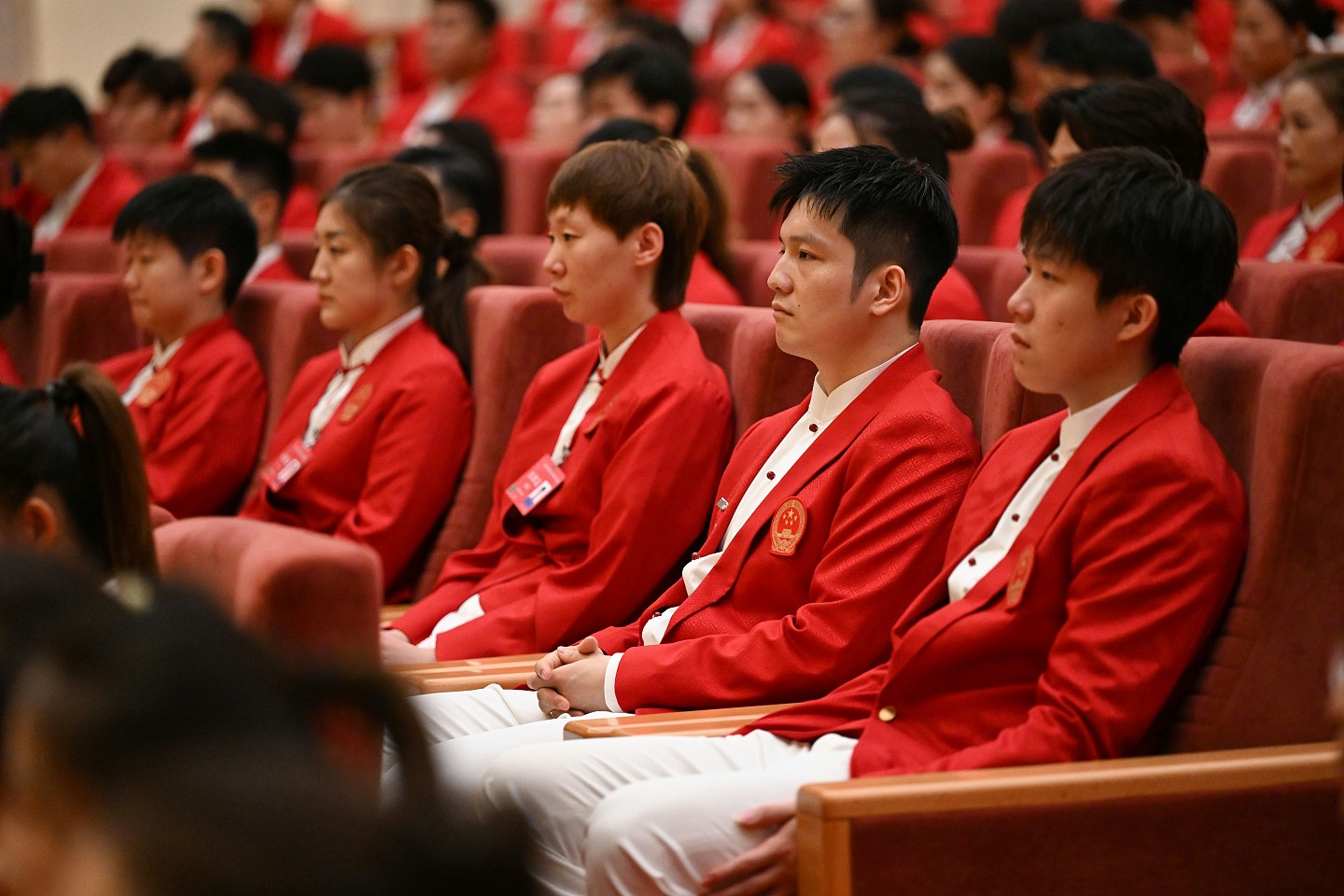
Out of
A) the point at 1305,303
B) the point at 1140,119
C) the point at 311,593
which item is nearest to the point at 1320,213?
the point at 1140,119

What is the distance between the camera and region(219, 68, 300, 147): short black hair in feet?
16.8

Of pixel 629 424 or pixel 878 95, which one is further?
pixel 878 95

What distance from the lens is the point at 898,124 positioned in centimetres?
303

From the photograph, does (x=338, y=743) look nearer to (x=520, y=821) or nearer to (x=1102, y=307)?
(x=520, y=821)

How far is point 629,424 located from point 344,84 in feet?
12.5

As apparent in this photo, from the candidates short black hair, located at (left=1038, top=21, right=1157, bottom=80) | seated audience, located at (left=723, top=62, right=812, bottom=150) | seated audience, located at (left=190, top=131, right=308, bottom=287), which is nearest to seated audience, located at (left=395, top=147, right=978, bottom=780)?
short black hair, located at (left=1038, top=21, right=1157, bottom=80)

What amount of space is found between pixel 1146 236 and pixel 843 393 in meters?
0.44

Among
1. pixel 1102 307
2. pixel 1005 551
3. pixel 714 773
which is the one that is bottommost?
pixel 714 773

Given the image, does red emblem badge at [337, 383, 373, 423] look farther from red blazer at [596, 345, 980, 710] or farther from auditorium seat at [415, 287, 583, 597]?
red blazer at [596, 345, 980, 710]

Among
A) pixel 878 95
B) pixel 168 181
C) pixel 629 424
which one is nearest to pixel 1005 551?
pixel 629 424

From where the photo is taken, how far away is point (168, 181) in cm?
322

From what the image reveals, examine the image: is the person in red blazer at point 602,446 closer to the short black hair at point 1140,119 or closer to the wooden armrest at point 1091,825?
the short black hair at point 1140,119

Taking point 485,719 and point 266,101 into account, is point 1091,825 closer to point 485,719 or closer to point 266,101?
point 485,719

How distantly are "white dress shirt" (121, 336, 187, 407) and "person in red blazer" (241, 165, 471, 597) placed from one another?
357mm
